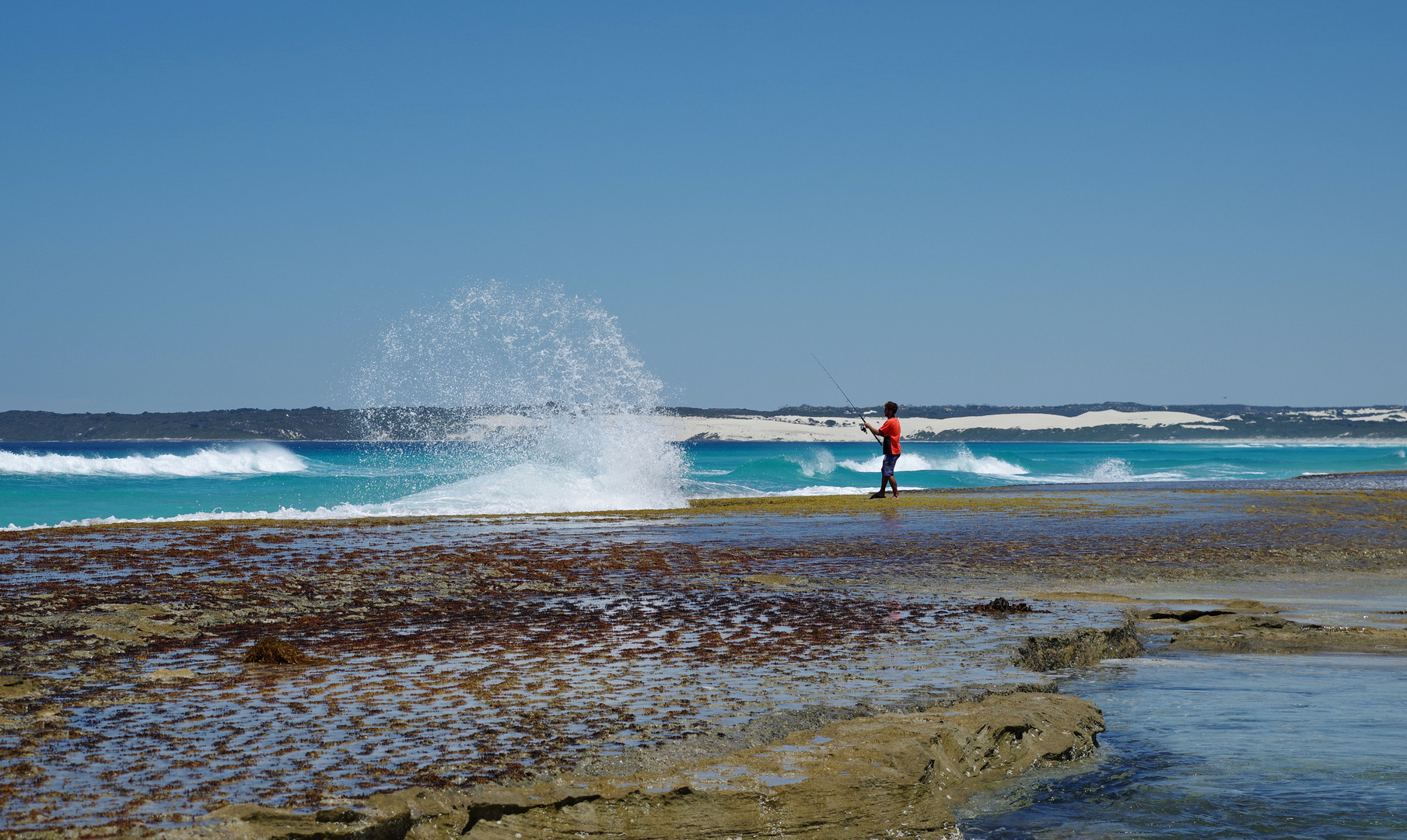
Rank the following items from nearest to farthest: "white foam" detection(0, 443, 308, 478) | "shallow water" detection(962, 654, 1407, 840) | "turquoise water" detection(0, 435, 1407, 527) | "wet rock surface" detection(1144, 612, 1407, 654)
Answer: "shallow water" detection(962, 654, 1407, 840) → "wet rock surface" detection(1144, 612, 1407, 654) → "turquoise water" detection(0, 435, 1407, 527) → "white foam" detection(0, 443, 308, 478)

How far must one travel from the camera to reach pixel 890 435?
21.8 meters

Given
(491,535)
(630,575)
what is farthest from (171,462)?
(630,575)

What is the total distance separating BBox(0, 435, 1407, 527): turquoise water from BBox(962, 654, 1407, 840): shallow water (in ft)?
54.1

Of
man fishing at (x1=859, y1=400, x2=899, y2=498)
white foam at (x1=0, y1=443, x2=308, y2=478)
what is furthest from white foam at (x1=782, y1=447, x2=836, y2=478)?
man fishing at (x1=859, y1=400, x2=899, y2=498)

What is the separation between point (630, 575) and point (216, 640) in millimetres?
4302

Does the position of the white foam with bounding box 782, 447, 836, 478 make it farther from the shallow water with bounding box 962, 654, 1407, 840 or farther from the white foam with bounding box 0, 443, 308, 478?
the shallow water with bounding box 962, 654, 1407, 840

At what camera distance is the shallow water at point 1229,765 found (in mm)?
3988

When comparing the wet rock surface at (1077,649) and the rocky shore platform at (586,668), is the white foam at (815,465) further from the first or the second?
the wet rock surface at (1077,649)

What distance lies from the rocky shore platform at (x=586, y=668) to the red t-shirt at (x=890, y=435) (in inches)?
315

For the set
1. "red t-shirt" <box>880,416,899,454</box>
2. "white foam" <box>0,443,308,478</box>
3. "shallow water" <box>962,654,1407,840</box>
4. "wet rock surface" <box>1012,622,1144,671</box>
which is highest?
"red t-shirt" <box>880,416,899,454</box>

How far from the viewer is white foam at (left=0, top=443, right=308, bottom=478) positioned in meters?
62.7

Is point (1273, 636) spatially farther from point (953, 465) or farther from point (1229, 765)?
point (953, 465)

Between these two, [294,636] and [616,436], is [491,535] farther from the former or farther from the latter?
[616,436]

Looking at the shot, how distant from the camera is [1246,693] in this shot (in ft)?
19.1
